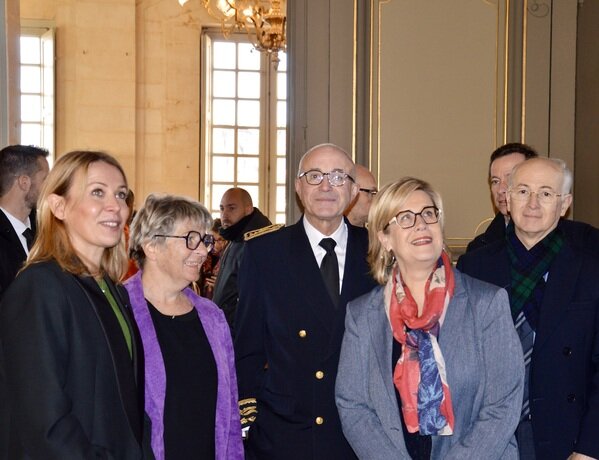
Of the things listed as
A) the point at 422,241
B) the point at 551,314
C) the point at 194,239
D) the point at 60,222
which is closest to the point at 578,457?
the point at 551,314

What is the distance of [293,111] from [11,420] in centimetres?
411

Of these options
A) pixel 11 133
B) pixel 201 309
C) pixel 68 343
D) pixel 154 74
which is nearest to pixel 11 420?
pixel 68 343

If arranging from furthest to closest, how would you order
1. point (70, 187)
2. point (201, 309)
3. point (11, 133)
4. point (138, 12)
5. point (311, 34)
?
point (138, 12), point (311, 34), point (11, 133), point (201, 309), point (70, 187)

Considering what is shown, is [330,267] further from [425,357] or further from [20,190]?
[20,190]

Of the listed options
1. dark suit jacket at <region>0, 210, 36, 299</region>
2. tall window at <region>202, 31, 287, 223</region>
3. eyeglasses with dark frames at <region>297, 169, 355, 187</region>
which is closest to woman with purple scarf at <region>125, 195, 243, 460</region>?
eyeglasses with dark frames at <region>297, 169, 355, 187</region>

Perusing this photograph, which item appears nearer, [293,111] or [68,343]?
[68,343]

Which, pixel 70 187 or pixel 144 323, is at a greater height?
pixel 70 187

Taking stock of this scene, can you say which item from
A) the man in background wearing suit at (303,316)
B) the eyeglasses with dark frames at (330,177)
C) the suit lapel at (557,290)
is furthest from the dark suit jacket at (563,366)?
the eyeglasses with dark frames at (330,177)

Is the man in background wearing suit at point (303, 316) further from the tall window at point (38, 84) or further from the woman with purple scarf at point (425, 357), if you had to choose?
the tall window at point (38, 84)

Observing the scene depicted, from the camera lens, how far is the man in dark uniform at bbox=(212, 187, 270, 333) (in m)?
4.58

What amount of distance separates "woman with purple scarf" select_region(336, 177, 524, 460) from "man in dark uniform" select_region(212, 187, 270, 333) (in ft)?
2.79

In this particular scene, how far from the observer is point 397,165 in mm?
6262

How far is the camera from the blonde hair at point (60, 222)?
2.49 meters

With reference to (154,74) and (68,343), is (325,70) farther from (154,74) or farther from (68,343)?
(154,74)
